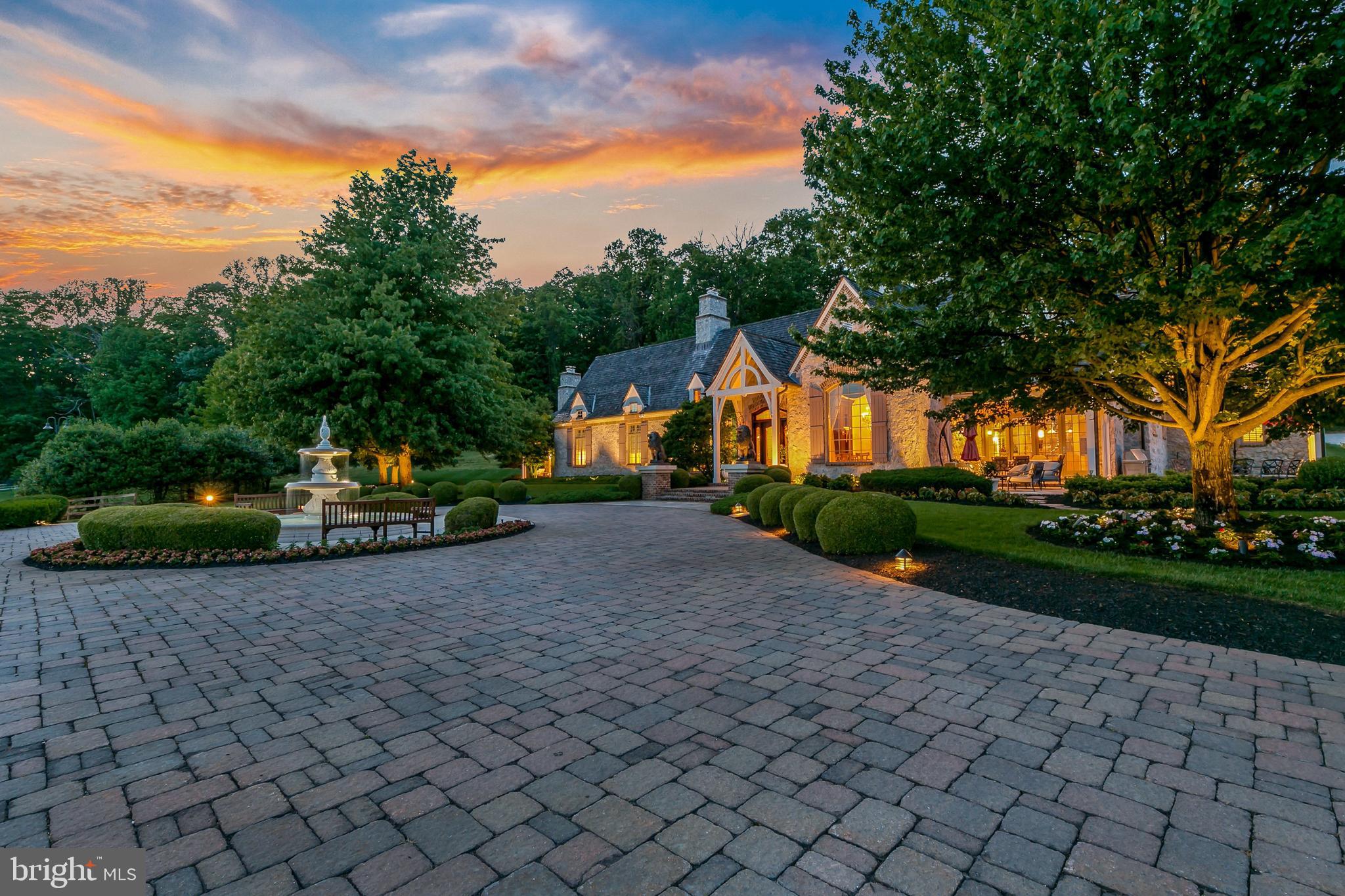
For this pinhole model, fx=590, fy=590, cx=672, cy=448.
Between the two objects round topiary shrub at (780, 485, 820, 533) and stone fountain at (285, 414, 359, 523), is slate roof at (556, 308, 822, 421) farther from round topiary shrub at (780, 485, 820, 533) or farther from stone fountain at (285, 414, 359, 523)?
stone fountain at (285, 414, 359, 523)

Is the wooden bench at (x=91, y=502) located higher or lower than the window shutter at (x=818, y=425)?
lower

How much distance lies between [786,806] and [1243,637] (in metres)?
4.62

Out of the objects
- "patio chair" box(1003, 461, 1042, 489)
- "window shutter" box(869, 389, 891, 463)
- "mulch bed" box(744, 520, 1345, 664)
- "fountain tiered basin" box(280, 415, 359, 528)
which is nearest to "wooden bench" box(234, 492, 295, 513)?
"fountain tiered basin" box(280, 415, 359, 528)

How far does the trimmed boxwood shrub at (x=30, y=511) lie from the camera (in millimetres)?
15297

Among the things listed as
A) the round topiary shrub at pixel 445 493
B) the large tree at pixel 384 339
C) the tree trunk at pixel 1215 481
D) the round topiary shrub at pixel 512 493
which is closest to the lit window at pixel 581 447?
the large tree at pixel 384 339

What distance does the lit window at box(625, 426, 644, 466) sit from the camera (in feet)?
96.1

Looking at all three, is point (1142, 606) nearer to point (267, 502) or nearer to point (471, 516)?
point (471, 516)

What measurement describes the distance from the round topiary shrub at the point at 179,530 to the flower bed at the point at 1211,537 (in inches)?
482

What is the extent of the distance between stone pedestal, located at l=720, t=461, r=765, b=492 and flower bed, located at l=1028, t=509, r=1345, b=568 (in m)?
11.9

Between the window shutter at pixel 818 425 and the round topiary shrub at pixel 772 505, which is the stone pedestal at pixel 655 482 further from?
the round topiary shrub at pixel 772 505

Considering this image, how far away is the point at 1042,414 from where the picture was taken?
382 inches

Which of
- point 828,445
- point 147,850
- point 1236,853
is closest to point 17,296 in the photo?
point 828,445

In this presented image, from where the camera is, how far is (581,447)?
32.6 m

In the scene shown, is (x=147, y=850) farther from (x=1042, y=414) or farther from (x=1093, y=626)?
(x=1042, y=414)
